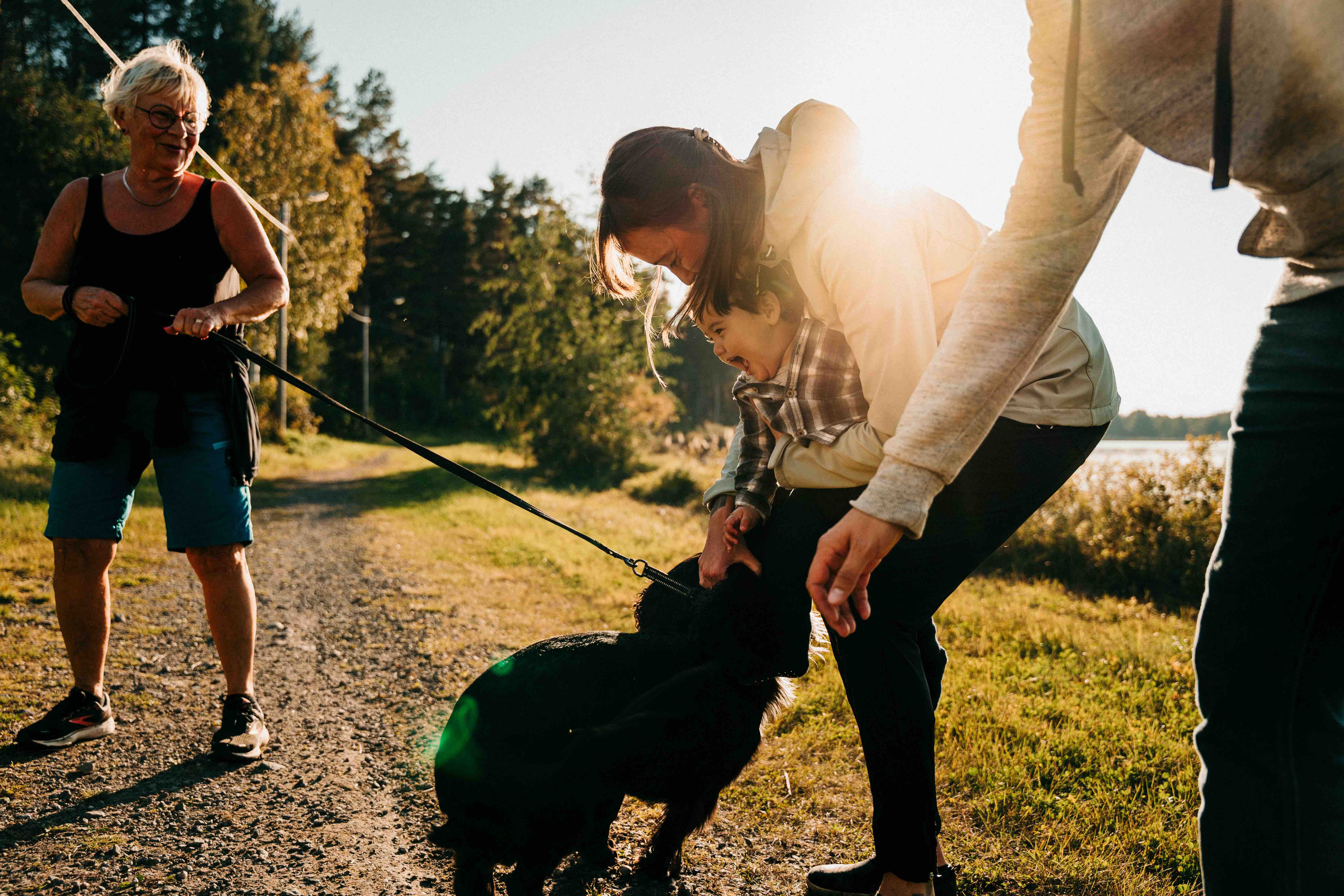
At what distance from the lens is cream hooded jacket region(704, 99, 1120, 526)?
1.36 metres

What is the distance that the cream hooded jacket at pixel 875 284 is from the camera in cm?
136

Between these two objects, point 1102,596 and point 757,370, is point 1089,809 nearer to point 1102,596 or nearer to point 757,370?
point 757,370

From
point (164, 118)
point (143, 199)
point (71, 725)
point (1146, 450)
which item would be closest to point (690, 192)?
point (164, 118)

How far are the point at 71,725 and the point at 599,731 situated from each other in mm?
1962

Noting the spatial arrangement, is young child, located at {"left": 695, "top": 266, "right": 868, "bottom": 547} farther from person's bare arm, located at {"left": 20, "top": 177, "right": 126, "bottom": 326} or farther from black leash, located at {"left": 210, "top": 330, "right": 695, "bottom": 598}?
person's bare arm, located at {"left": 20, "top": 177, "right": 126, "bottom": 326}

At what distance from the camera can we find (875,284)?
1.36m

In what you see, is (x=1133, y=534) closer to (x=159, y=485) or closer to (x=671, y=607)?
(x=671, y=607)

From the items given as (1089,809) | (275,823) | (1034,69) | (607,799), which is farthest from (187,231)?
(1089,809)

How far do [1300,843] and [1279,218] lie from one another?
0.78 metres

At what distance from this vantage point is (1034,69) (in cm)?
112

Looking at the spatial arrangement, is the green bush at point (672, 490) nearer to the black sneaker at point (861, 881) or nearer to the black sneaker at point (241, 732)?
the black sneaker at point (241, 732)

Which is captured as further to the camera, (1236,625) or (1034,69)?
(1034,69)

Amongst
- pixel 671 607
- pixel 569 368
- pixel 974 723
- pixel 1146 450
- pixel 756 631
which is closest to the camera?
pixel 756 631

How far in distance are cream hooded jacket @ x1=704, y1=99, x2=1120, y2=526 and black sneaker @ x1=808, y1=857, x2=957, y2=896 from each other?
3.00ft
